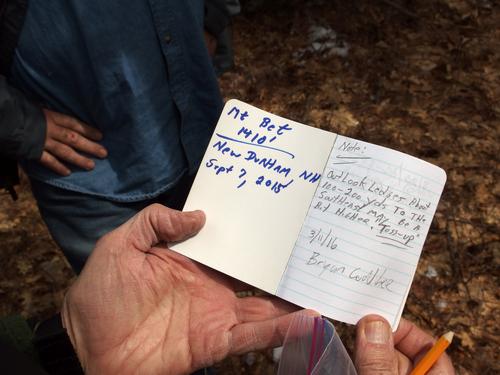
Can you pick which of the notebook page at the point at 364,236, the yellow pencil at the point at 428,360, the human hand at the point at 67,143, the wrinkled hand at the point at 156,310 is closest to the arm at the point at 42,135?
the human hand at the point at 67,143

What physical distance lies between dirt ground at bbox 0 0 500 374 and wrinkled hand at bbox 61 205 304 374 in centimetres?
93

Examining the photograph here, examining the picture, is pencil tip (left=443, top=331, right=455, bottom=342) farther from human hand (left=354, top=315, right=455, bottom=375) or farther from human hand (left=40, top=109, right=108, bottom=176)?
human hand (left=40, top=109, right=108, bottom=176)

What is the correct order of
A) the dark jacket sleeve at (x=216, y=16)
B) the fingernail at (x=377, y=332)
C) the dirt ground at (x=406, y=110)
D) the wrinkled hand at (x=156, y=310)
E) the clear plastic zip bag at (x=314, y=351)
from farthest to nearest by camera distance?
the dirt ground at (x=406, y=110)
the dark jacket sleeve at (x=216, y=16)
the wrinkled hand at (x=156, y=310)
the fingernail at (x=377, y=332)
the clear plastic zip bag at (x=314, y=351)

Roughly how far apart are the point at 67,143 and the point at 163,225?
45cm

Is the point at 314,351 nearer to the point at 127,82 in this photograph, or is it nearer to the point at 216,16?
the point at 127,82

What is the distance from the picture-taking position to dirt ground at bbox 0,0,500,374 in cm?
206

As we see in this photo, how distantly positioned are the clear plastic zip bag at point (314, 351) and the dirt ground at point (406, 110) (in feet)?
3.50

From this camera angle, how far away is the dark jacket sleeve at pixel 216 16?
1.47 meters

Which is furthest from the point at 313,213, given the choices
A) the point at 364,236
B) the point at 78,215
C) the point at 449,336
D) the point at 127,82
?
the point at 78,215

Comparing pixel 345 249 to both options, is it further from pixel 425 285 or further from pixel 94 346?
pixel 425 285

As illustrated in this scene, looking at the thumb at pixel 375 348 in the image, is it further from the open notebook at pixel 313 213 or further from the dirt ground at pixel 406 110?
the dirt ground at pixel 406 110

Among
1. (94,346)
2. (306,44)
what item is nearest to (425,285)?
(94,346)

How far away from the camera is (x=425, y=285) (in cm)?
210

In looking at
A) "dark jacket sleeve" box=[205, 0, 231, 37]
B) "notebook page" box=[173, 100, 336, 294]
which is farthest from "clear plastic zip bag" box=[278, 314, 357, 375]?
"dark jacket sleeve" box=[205, 0, 231, 37]
